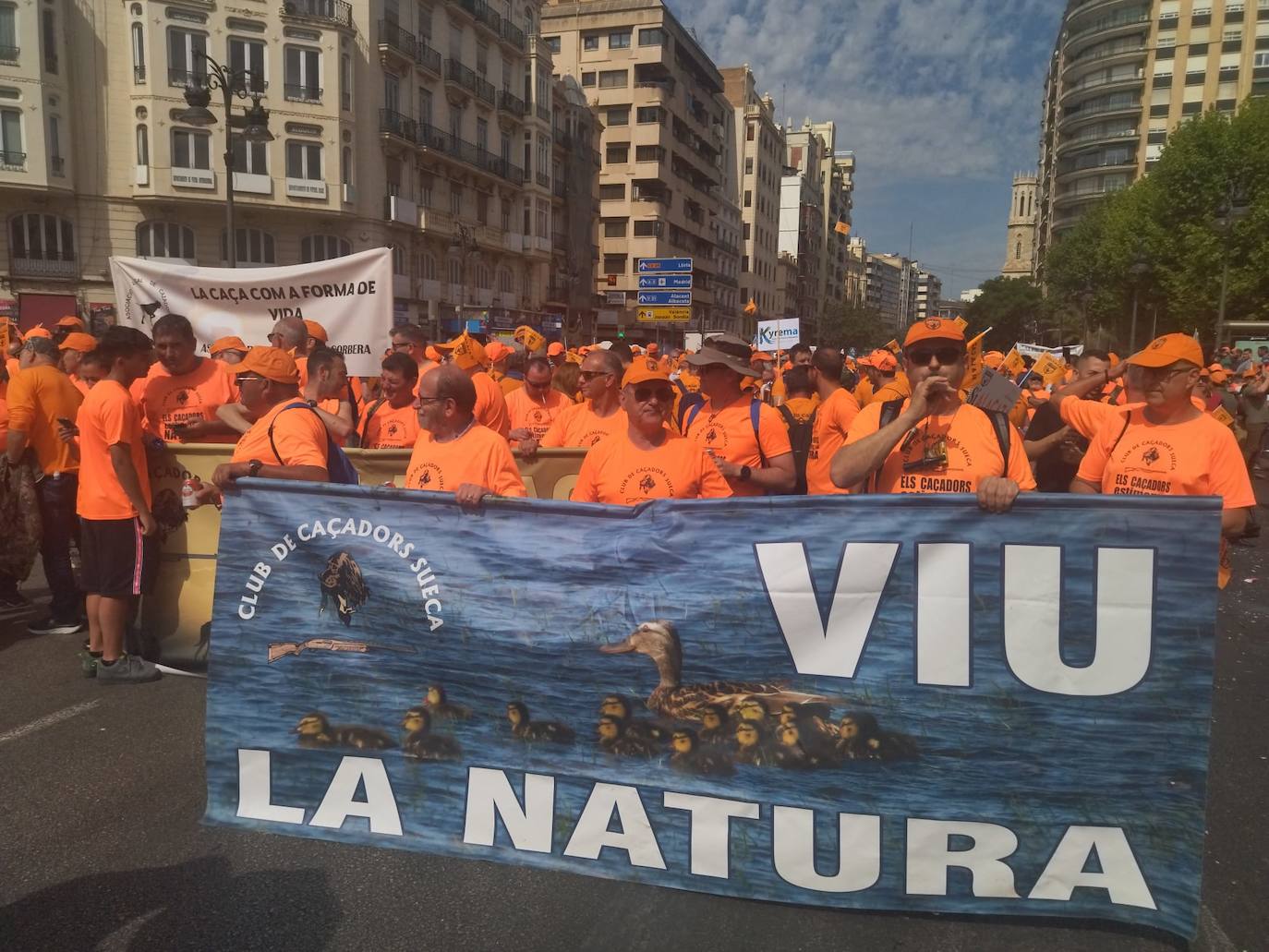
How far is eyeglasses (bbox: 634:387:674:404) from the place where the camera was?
3.75m

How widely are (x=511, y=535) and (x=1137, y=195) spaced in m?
52.0

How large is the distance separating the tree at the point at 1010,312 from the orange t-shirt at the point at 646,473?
279 ft

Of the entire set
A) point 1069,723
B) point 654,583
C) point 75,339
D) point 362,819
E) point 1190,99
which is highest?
point 1190,99

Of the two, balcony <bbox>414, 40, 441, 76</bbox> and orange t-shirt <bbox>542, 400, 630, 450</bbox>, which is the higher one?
balcony <bbox>414, 40, 441, 76</bbox>

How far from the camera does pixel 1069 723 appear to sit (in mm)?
2650

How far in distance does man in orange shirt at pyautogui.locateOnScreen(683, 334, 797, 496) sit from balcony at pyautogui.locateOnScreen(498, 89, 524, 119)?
46301 millimetres

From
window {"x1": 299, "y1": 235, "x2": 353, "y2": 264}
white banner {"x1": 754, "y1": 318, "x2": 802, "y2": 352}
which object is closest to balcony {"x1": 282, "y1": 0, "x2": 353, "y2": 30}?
window {"x1": 299, "y1": 235, "x2": 353, "y2": 264}

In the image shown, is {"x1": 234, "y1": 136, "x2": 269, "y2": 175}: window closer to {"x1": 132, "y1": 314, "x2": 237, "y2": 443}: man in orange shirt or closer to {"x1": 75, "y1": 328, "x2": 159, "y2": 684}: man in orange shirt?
{"x1": 132, "y1": 314, "x2": 237, "y2": 443}: man in orange shirt

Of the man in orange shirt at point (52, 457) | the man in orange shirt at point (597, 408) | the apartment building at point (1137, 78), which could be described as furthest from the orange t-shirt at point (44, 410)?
the apartment building at point (1137, 78)

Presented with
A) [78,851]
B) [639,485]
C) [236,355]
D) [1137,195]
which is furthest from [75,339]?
[1137,195]

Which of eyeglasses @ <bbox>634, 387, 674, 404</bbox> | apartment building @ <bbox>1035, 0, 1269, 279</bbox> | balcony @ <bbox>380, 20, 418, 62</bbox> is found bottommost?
eyeglasses @ <bbox>634, 387, 674, 404</bbox>

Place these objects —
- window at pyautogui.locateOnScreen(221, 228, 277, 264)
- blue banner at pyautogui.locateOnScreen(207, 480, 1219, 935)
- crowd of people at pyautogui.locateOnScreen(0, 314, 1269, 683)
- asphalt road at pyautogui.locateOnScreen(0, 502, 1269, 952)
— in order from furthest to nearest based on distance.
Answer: window at pyautogui.locateOnScreen(221, 228, 277, 264), crowd of people at pyautogui.locateOnScreen(0, 314, 1269, 683), asphalt road at pyautogui.locateOnScreen(0, 502, 1269, 952), blue banner at pyautogui.locateOnScreen(207, 480, 1219, 935)

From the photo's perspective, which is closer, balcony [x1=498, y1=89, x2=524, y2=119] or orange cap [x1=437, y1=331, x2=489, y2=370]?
orange cap [x1=437, y1=331, x2=489, y2=370]

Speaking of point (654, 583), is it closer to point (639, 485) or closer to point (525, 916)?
point (639, 485)
